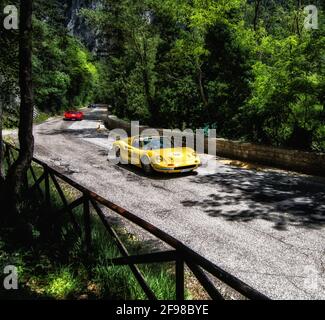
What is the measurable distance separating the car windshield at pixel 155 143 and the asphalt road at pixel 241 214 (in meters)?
1.03

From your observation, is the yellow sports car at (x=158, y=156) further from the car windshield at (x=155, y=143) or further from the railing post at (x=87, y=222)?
the railing post at (x=87, y=222)

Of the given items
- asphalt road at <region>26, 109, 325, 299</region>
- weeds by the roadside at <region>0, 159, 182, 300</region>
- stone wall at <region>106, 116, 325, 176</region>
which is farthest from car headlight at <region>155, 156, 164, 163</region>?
weeds by the roadside at <region>0, 159, 182, 300</region>

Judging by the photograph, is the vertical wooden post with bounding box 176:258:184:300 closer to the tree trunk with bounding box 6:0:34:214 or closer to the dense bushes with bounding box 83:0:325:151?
the tree trunk with bounding box 6:0:34:214

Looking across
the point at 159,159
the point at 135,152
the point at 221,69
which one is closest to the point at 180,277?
the point at 159,159

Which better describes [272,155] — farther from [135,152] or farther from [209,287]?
[209,287]

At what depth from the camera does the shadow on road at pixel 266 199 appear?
27.3 feet

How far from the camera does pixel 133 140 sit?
542 inches

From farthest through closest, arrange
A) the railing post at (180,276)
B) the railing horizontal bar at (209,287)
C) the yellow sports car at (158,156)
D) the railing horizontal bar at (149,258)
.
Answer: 1. the yellow sports car at (158,156)
2. the railing horizontal bar at (149,258)
3. the railing post at (180,276)
4. the railing horizontal bar at (209,287)

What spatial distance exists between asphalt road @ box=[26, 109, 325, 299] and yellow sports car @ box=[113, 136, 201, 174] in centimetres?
38

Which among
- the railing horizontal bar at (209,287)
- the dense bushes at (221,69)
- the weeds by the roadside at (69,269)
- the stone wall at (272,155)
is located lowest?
the weeds by the roadside at (69,269)

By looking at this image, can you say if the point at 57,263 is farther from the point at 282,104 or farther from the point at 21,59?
the point at 282,104

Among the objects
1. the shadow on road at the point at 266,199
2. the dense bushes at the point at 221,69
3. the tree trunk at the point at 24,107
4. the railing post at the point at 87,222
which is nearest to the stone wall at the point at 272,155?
the shadow on road at the point at 266,199

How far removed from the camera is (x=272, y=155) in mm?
13961
